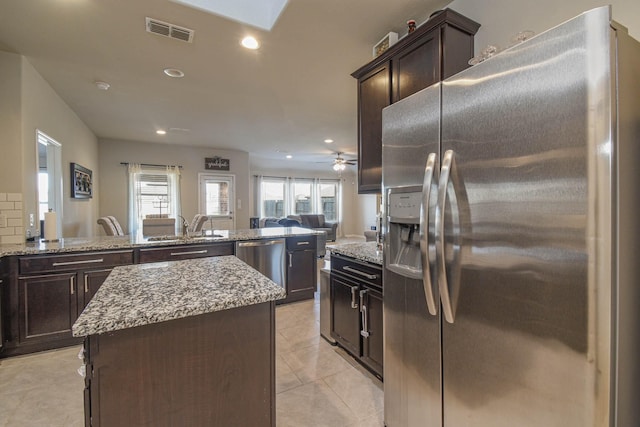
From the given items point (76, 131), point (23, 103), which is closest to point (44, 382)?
point (23, 103)

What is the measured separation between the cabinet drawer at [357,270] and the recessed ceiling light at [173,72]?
2462 mm

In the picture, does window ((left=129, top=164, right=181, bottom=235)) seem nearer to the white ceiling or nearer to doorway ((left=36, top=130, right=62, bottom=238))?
the white ceiling

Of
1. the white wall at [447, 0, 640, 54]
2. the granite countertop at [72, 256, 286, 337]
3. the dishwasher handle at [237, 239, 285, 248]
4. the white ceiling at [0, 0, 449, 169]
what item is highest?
the white ceiling at [0, 0, 449, 169]

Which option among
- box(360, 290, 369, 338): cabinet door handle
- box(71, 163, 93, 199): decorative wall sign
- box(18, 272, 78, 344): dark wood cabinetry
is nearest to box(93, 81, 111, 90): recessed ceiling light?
box(71, 163, 93, 199): decorative wall sign

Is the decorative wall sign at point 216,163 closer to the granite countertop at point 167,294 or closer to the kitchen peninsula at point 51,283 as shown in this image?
the kitchen peninsula at point 51,283

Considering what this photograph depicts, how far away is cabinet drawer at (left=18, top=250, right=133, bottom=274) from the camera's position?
2.49 meters

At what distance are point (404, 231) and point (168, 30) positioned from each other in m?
2.36

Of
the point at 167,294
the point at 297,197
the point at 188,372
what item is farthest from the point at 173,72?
the point at 297,197

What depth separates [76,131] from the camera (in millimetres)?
4453

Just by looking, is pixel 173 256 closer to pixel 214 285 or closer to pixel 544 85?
pixel 214 285

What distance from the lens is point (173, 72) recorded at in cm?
306

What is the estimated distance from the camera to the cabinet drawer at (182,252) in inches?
116

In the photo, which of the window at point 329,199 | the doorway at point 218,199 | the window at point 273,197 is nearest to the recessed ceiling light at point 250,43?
the doorway at point 218,199

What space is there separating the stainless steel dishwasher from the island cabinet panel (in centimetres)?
235
